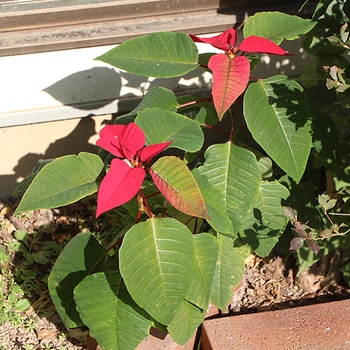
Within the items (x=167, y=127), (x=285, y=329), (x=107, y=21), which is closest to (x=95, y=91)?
(x=107, y=21)

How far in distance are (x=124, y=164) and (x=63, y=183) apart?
23 centimetres

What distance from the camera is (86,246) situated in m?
2.07

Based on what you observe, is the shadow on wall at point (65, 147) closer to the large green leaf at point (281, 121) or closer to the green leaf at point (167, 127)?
the green leaf at point (167, 127)

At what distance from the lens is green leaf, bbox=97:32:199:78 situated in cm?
212

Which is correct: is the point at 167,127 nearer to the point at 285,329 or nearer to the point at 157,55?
the point at 157,55

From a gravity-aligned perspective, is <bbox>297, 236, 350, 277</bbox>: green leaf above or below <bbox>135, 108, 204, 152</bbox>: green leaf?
below

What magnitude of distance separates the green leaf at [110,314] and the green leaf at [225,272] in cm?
34

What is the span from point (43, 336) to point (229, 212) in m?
0.97

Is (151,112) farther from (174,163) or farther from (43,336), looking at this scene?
(43,336)

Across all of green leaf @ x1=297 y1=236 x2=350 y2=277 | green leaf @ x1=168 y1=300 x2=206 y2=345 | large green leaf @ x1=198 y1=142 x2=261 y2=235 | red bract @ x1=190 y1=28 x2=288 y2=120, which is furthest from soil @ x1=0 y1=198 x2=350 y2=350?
red bract @ x1=190 y1=28 x2=288 y2=120

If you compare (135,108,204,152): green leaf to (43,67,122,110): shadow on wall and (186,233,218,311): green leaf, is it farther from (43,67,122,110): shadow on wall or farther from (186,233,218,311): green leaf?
(43,67,122,110): shadow on wall

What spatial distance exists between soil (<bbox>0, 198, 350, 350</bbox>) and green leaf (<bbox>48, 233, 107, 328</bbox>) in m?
0.38

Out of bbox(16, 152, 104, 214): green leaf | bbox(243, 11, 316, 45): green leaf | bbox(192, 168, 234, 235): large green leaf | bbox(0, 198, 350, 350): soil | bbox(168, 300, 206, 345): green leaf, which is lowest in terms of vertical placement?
bbox(0, 198, 350, 350): soil

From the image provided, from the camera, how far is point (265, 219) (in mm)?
2221
